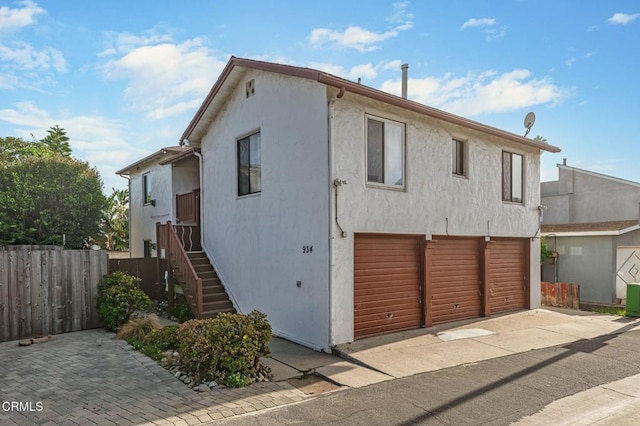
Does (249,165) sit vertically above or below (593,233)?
above

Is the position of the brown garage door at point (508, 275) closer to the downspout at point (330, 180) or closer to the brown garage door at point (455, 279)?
the brown garage door at point (455, 279)

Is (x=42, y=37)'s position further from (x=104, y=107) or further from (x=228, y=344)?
(x=228, y=344)

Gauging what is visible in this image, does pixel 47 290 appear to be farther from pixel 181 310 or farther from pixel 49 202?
pixel 49 202

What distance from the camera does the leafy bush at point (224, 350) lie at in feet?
21.6

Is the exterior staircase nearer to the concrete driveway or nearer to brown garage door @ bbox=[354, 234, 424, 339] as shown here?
brown garage door @ bbox=[354, 234, 424, 339]

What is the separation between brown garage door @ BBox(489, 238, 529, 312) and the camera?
1276cm

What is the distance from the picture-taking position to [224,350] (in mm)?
6633

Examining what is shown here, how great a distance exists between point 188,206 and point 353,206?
28.7ft

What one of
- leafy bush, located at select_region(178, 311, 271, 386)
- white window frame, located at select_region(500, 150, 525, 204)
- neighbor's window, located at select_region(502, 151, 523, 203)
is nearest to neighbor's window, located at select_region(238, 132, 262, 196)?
leafy bush, located at select_region(178, 311, 271, 386)

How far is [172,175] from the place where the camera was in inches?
674

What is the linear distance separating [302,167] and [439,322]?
18.0 ft

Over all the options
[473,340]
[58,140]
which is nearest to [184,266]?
[473,340]

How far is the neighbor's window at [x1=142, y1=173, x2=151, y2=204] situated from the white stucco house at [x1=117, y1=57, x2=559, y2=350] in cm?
673

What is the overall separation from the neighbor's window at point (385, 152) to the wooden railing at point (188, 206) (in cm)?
766
